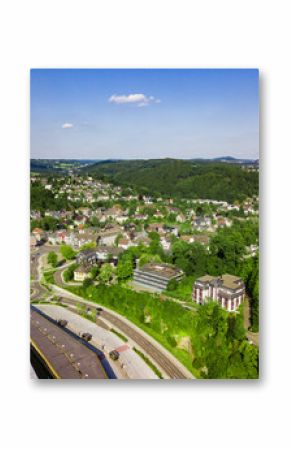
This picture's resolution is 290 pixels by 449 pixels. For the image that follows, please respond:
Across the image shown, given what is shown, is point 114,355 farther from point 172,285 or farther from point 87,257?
point 87,257

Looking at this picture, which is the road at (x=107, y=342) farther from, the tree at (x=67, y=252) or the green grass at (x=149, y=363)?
the tree at (x=67, y=252)

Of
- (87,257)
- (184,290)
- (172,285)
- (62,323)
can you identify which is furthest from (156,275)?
(62,323)

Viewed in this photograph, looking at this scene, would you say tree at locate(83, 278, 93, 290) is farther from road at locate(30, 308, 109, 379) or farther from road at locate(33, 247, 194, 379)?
road at locate(30, 308, 109, 379)

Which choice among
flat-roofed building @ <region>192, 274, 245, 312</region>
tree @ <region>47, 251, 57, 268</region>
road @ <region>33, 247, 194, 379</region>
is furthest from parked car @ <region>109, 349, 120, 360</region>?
tree @ <region>47, 251, 57, 268</region>
